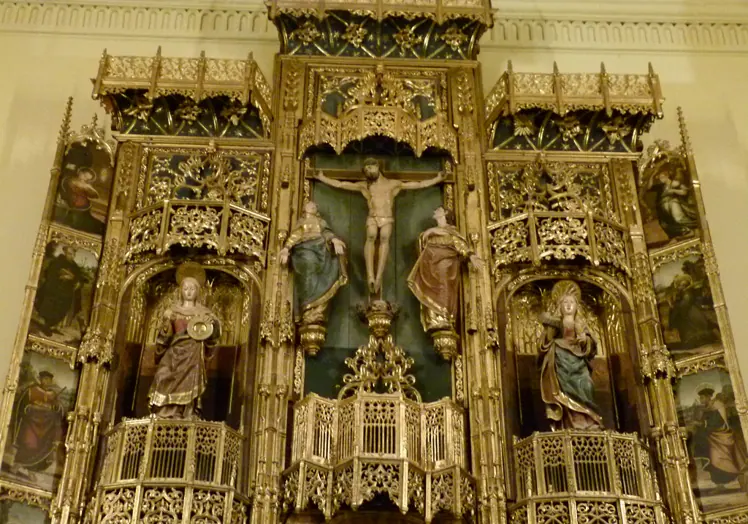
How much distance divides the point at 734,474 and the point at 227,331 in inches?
224

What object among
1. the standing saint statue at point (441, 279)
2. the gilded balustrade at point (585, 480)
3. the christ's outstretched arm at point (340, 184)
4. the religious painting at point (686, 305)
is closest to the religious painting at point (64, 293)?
the christ's outstretched arm at point (340, 184)

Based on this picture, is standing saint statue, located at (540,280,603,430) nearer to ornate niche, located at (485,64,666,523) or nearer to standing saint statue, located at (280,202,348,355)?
ornate niche, located at (485,64,666,523)

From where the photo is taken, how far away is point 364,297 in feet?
38.4

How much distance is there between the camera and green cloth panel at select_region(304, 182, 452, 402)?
36.5 feet

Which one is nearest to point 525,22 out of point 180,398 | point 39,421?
point 180,398

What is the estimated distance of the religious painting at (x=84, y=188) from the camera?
11.8m

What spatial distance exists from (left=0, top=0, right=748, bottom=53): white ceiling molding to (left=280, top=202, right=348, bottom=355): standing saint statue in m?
4.40

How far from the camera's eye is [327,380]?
11.1 metres

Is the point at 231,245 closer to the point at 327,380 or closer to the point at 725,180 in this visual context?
the point at 327,380

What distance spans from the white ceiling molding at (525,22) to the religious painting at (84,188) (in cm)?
324

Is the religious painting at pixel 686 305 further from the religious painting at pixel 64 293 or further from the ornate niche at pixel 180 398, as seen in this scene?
the religious painting at pixel 64 293

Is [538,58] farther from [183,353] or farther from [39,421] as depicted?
[39,421]

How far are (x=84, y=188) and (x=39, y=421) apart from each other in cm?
300

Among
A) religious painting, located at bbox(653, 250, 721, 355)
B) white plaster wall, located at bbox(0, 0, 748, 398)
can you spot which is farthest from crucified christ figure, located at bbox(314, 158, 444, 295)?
religious painting, located at bbox(653, 250, 721, 355)
